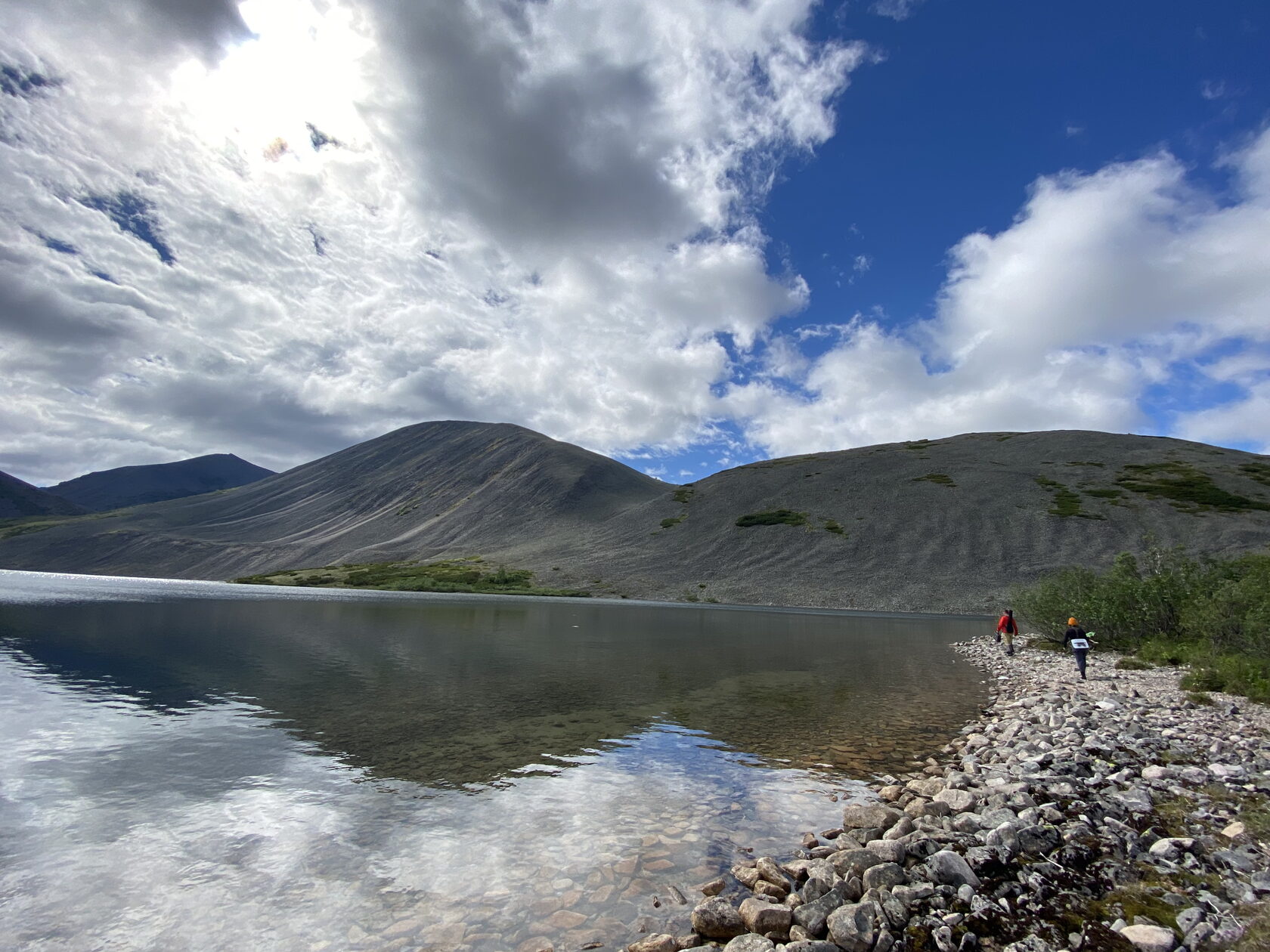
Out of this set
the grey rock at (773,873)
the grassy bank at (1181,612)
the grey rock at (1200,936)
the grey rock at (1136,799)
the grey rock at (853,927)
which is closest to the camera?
the grey rock at (1200,936)

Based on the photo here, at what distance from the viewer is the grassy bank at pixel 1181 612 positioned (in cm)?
2411

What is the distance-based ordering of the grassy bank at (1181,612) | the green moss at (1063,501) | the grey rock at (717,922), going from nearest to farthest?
the grey rock at (717,922)
the grassy bank at (1181,612)
the green moss at (1063,501)

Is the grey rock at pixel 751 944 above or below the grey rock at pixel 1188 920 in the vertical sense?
below

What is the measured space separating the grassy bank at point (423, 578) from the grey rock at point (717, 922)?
117450 mm

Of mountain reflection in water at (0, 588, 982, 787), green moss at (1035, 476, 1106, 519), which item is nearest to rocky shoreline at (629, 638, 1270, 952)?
mountain reflection in water at (0, 588, 982, 787)

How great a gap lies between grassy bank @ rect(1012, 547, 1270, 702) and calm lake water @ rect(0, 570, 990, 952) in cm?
878

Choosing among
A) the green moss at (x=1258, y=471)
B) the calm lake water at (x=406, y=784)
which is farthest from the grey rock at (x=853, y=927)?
the green moss at (x=1258, y=471)

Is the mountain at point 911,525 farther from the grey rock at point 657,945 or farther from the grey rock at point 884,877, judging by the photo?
the grey rock at point 657,945

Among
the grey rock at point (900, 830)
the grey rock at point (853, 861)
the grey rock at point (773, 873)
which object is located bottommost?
the grey rock at point (773, 873)

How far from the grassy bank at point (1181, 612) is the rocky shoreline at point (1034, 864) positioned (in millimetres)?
10812

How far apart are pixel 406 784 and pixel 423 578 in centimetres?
14200

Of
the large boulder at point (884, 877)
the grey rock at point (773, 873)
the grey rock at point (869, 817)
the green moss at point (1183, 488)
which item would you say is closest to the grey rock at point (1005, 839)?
the large boulder at point (884, 877)

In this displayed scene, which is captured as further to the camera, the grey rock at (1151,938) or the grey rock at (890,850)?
the grey rock at (890,850)

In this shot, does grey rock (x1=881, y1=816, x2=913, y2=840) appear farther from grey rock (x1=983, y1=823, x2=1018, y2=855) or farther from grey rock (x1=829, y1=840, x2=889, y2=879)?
grey rock (x1=983, y1=823, x2=1018, y2=855)
